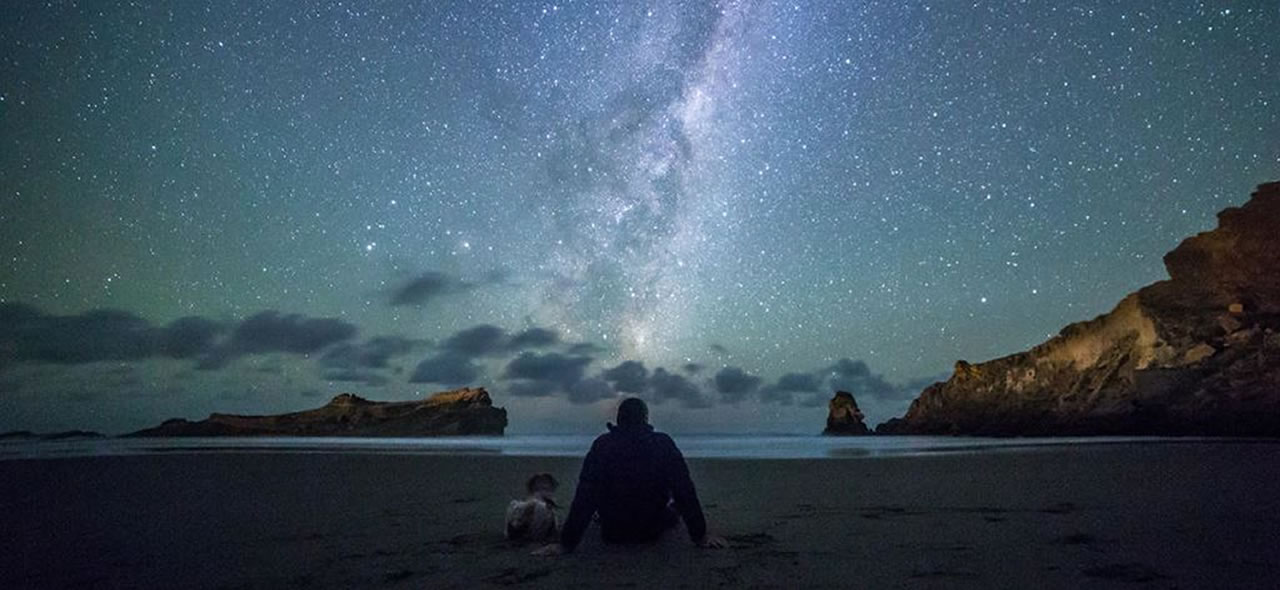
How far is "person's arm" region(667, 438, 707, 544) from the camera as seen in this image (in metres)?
6.48

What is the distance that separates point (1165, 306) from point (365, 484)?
73.3 meters

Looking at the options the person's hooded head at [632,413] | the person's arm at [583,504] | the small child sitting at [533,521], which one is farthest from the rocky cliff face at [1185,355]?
the person's arm at [583,504]

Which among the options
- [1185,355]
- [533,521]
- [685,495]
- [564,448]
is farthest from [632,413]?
[1185,355]

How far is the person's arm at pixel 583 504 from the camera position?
6449mm

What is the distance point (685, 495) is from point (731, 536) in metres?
1.36

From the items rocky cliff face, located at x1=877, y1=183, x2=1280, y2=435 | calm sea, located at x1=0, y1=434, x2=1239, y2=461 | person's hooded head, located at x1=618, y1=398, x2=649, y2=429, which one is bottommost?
calm sea, located at x1=0, y1=434, x2=1239, y2=461

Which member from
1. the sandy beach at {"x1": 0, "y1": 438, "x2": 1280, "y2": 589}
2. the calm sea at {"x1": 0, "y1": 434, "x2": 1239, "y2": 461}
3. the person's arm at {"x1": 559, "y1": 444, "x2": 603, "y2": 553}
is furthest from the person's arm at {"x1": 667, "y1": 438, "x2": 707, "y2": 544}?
the calm sea at {"x1": 0, "y1": 434, "x2": 1239, "y2": 461}

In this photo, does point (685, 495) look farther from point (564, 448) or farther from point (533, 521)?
point (564, 448)

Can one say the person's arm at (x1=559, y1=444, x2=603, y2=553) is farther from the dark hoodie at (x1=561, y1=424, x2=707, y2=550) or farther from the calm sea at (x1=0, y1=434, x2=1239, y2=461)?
the calm sea at (x1=0, y1=434, x2=1239, y2=461)

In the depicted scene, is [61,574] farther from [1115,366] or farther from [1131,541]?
[1115,366]

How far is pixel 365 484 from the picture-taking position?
15.5 metres

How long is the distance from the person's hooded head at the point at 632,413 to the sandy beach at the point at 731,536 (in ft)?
4.18

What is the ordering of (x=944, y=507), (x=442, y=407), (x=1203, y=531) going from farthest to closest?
(x=442, y=407), (x=944, y=507), (x=1203, y=531)

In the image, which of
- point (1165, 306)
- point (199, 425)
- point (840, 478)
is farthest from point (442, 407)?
point (840, 478)
